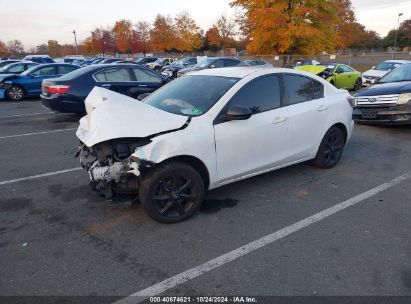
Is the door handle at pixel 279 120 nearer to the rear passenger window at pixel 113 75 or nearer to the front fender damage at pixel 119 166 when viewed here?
the front fender damage at pixel 119 166

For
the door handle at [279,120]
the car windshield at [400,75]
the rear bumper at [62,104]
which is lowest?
the door handle at [279,120]

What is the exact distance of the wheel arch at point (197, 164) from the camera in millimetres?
3832

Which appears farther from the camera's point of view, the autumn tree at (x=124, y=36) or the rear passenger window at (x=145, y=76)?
the autumn tree at (x=124, y=36)

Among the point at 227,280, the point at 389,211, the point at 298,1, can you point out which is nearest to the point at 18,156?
the point at 227,280

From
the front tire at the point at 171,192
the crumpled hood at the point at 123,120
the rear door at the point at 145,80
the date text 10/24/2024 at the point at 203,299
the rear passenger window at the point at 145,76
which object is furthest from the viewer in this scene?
the rear passenger window at the point at 145,76

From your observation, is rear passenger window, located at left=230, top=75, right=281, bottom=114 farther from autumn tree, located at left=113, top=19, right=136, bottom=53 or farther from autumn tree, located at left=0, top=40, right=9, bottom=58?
autumn tree, located at left=0, top=40, right=9, bottom=58

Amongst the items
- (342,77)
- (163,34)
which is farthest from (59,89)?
(163,34)

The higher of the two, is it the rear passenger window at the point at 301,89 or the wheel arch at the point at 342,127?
the rear passenger window at the point at 301,89

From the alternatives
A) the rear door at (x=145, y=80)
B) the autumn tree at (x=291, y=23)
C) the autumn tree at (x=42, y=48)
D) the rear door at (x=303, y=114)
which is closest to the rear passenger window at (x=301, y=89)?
the rear door at (x=303, y=114)

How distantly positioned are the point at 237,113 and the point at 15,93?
13.7 metres

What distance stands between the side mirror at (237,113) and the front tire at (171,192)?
746 mm

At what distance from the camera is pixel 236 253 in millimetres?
3346

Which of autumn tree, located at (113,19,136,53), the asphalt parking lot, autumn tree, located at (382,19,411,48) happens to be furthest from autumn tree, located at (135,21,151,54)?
the asphalt parking lot

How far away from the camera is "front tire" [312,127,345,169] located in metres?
5.54
